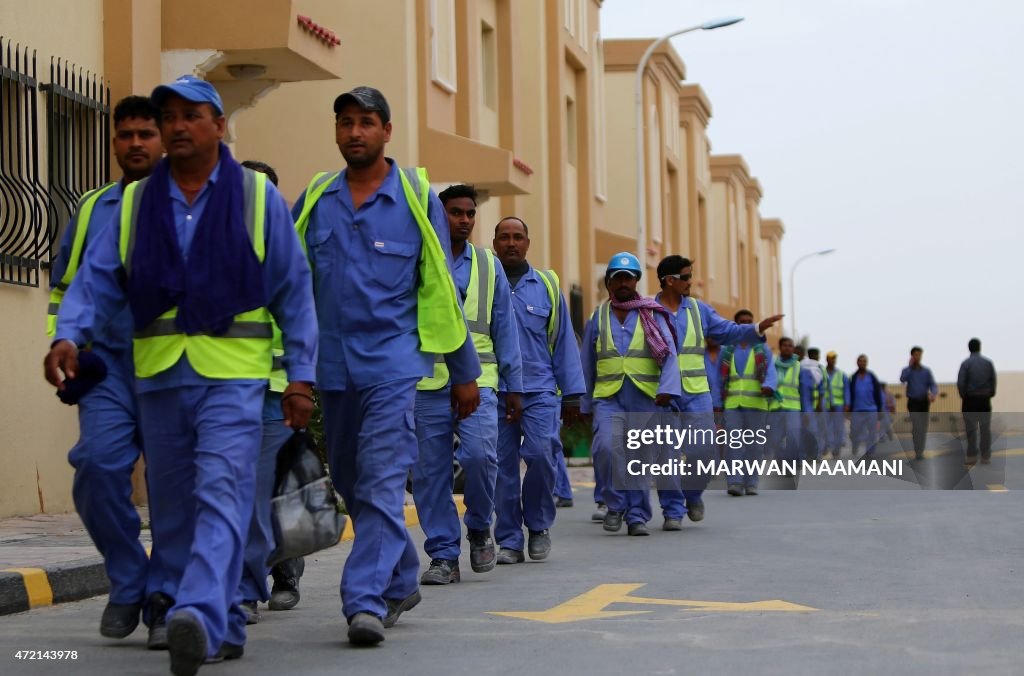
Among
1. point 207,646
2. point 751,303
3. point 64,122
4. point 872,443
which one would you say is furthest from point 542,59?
point 751,303

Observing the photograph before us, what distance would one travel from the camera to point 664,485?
44.8 feet

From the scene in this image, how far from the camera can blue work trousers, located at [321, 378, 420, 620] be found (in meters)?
6.84

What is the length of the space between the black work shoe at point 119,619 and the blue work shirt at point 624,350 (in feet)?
20.6

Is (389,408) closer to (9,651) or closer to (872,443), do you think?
(9,651)

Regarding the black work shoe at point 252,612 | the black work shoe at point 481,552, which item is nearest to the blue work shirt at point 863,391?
the black work shoe at point 481,552

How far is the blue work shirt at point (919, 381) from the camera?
30453 mm

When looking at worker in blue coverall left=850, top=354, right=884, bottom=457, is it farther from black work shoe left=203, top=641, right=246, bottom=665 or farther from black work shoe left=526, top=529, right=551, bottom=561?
black work shoe left=203, top=641, right=246, bottom=665

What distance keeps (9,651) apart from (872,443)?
28214 millimetres

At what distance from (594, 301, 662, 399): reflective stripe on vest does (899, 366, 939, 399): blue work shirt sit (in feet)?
60.5

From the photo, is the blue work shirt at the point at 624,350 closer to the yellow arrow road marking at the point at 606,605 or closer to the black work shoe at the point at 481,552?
the black work shoe at the point at 481,552

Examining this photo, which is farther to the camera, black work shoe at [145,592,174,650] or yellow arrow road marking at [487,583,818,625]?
yellow arrow road marking at [487,583,818,625]

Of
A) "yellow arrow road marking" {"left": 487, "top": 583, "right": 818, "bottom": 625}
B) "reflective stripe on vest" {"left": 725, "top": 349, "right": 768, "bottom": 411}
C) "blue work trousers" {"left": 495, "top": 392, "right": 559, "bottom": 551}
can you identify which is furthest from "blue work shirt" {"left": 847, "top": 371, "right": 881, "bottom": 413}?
"yellow arrow road marking" {"left": 487, "top": 583, "right": 818, "bottom": 625}

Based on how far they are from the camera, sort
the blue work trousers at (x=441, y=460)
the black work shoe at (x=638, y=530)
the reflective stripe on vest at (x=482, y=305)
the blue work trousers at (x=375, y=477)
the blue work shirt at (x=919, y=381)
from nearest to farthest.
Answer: the blue work trousers at (x=375, y=477) → the blue work trousers at (x=441, y=460) → the reflective stripe on vest at (x=482, y=305) → the black work shoe at (x=638, y=530) → the blue work shirt at (x=919, y=381)

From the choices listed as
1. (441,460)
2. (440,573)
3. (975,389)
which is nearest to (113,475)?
(441,460)
